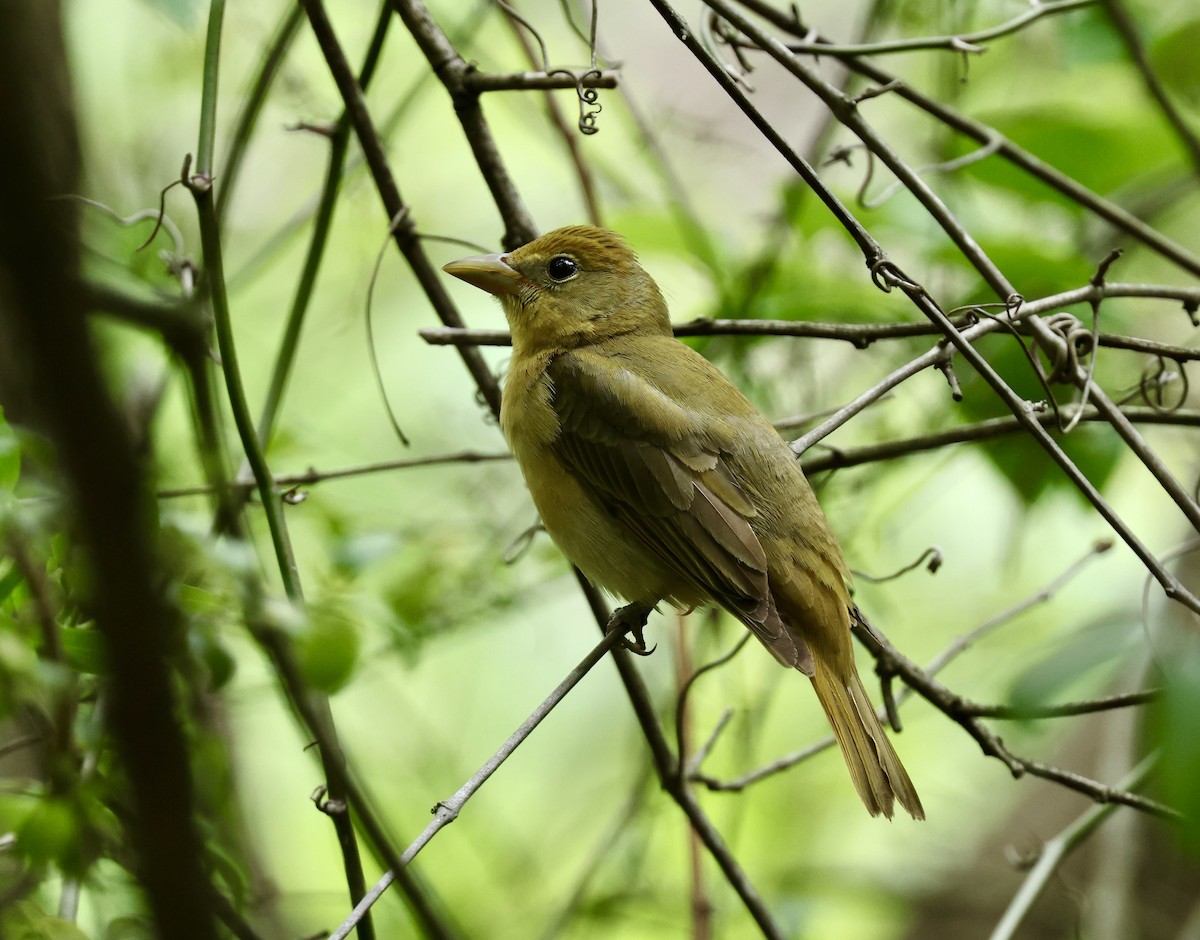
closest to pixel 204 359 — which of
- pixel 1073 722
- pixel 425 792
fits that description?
pixel 425 792

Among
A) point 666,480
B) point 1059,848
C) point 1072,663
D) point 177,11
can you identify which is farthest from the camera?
point 666,480

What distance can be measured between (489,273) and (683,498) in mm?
1002

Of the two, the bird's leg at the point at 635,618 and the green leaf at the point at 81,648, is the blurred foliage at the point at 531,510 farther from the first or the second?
the bird's leg at the point at 635,618

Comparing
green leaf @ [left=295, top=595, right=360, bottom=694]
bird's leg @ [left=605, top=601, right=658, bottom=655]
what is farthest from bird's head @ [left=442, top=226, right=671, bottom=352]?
green leaf @ [left=295, top=595, right=360, bottom=694]

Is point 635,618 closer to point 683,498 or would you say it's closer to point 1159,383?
point 683,498

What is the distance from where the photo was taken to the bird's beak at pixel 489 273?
3.76 m

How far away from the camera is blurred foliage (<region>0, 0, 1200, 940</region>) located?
6.81ft

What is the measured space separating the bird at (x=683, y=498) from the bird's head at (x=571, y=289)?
0.02 meters

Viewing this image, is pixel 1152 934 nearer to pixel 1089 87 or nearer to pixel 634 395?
pixel 634 395

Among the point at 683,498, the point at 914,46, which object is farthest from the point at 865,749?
the point at 914,46

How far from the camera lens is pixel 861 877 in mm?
4609

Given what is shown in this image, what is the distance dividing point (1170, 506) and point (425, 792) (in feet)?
13.2

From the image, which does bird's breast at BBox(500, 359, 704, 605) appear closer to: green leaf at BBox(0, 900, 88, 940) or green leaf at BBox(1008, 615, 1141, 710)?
green leaf at BBox(1008, 615, 1141, 710)

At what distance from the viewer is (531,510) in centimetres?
473
